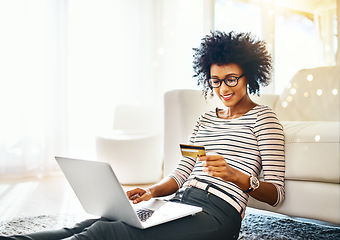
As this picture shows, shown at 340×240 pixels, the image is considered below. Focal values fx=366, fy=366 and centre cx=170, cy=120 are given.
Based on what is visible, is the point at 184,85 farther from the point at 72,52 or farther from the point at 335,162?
the point at 335,162

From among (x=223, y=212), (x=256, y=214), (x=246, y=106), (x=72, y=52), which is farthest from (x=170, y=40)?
(x=223, y=212)

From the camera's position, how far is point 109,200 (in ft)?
2.80

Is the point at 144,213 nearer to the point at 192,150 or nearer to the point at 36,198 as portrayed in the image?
the point at 192,150

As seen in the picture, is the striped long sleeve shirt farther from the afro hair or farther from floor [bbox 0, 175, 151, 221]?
floor [bbox 0, 175, 151, 221]

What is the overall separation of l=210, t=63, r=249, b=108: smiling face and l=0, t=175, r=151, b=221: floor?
1076 mm

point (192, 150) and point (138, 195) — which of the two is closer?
point (192, 150)

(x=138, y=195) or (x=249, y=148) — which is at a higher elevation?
(x=249, y=148)

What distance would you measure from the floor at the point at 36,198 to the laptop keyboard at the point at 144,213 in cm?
101

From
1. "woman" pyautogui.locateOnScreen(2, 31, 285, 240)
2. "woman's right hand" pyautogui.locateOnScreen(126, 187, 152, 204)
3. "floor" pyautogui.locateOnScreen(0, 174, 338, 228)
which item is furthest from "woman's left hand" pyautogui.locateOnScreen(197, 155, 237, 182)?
"floor" pyautogui.locateOnScreen(0, 174, 338, 228)

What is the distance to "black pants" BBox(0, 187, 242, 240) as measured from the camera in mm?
791

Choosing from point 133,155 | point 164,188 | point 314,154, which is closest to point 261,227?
point 314,154

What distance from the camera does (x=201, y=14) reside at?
3777 mm

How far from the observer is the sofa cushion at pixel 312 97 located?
5.61 feet

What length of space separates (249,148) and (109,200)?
0.45 meters
